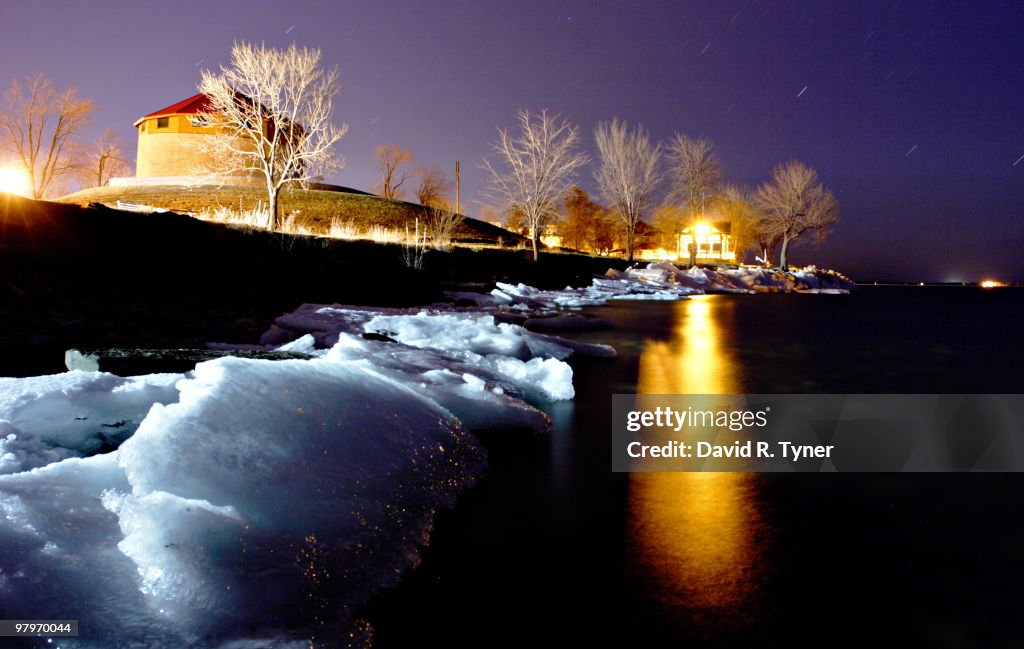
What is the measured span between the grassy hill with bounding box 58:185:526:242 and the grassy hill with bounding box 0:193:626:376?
16.2 m

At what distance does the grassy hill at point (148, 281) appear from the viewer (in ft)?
20.6

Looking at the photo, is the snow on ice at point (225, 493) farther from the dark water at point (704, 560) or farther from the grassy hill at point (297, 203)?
the grassy hill at point (297, 203)

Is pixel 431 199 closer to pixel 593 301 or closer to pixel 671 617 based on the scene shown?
pixel 593 301

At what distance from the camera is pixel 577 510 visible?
3.35 meters

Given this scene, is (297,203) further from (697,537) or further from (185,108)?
(697,537)

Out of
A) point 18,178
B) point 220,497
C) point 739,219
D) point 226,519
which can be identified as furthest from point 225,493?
point 739,219

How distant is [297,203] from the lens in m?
35.8

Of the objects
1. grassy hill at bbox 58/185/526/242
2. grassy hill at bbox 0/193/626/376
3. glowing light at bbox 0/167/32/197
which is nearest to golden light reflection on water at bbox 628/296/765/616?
grassy hill at bbox 0/193/626/376

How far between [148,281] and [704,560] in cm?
923

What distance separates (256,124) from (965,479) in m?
22.9

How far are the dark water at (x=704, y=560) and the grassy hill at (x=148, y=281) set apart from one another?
4128 mm

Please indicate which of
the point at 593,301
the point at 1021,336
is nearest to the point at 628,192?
the point at 593,301

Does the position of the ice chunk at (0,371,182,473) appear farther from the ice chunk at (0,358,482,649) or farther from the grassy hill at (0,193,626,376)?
the grassy hill at (0,193,626,376)

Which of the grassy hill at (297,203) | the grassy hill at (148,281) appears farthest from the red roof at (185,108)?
the grassy hill at (148,281)
